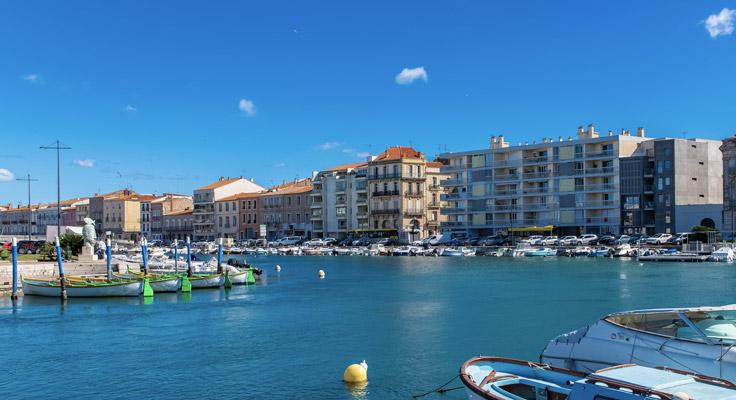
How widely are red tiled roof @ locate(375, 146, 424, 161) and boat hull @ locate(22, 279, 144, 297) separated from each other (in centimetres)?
7230

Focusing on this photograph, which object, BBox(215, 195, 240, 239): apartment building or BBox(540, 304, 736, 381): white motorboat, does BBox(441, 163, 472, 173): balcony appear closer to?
BBox(215, 195, 240, 239): apartment building

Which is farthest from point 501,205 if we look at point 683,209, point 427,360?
point 427,360

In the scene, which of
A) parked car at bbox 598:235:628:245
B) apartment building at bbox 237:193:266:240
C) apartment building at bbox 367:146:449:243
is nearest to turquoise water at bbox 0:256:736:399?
parked car at bbox 598:235:628:245

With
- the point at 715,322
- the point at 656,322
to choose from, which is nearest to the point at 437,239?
the point at 656,322

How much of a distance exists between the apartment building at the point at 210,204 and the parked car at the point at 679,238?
8531 cm

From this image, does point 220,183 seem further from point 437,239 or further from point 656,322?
point 656,322

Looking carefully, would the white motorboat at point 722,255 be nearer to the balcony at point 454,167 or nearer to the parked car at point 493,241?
the parked car at point 493,241

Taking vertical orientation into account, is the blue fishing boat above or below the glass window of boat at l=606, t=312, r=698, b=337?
below

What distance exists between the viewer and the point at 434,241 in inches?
3912

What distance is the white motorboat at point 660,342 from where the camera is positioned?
14188 millimetres

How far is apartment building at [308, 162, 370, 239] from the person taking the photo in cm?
11331

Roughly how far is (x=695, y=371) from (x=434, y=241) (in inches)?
3359

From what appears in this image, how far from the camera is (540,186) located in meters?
94.8

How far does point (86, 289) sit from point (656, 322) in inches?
1302
